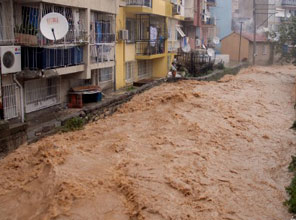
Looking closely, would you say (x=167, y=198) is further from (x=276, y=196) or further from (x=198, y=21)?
(x=198, y=21)

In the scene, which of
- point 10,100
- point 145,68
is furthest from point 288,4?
point 10,100

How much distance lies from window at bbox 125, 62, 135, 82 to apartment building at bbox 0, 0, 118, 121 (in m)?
3.56

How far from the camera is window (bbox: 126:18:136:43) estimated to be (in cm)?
2389

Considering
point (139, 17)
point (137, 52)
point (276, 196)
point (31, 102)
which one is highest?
point (139, 17)

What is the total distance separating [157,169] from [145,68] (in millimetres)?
16967

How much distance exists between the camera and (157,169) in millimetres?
10953

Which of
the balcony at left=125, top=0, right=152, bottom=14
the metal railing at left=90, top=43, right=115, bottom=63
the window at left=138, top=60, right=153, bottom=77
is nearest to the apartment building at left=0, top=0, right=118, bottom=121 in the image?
the metal railing at left=90, top=43, right=115, bottom=63

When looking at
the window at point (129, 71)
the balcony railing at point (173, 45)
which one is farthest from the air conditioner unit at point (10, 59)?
the balcony railing at point (173, 45)

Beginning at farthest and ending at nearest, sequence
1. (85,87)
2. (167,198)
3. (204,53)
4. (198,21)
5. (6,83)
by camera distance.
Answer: (198,21) → (204,53) → (85,87) → (6,83) → (167,198)

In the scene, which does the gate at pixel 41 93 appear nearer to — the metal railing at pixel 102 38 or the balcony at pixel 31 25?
the balcony at pixel 31 25

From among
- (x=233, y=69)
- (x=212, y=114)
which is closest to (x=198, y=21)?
(x=233, y=69)

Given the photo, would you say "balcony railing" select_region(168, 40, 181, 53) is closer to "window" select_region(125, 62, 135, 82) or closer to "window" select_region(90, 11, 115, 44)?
"window" select_region(125, 62, 135, 82)

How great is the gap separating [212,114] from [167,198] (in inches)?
348

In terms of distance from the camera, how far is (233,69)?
3366 centimetres
